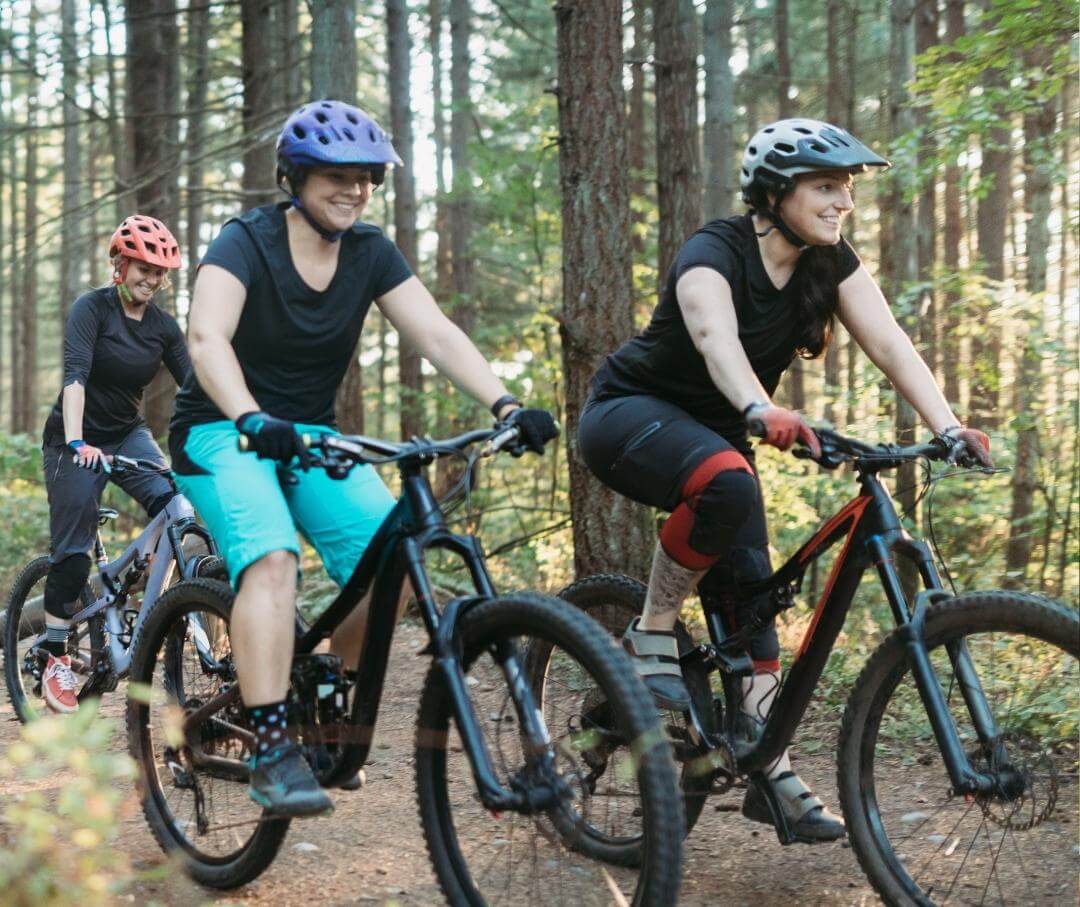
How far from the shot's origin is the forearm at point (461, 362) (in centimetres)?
383

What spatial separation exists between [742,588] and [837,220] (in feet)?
4.22

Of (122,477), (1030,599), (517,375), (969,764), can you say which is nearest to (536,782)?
(969,764)

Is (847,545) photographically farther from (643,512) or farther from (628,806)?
(643,512)

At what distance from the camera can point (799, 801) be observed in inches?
156

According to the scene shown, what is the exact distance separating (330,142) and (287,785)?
1.93m

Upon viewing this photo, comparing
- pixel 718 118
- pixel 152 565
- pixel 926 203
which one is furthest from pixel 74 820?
pixel 926 203

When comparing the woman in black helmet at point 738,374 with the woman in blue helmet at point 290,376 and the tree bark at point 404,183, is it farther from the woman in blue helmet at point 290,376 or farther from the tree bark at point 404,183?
the tree bark at point 404,183

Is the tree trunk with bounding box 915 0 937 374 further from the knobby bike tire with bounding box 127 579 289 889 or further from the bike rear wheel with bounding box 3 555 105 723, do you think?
the knobby bike tire with bounding box 127 579 289 889

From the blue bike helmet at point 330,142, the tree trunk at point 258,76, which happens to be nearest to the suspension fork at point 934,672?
the blue bike helmet at point 330,142

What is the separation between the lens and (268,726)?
3516 mm

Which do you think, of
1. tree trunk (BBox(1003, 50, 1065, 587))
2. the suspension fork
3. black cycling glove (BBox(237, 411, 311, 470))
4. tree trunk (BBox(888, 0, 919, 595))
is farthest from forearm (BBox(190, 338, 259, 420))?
tree trunk (BBox(1003, 50, 1065, 587))

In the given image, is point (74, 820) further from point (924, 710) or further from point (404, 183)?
point (404, 183)

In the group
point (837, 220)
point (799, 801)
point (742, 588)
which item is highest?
point (837, 220)

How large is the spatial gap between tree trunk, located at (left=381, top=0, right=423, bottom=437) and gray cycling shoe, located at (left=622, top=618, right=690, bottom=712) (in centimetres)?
1085
